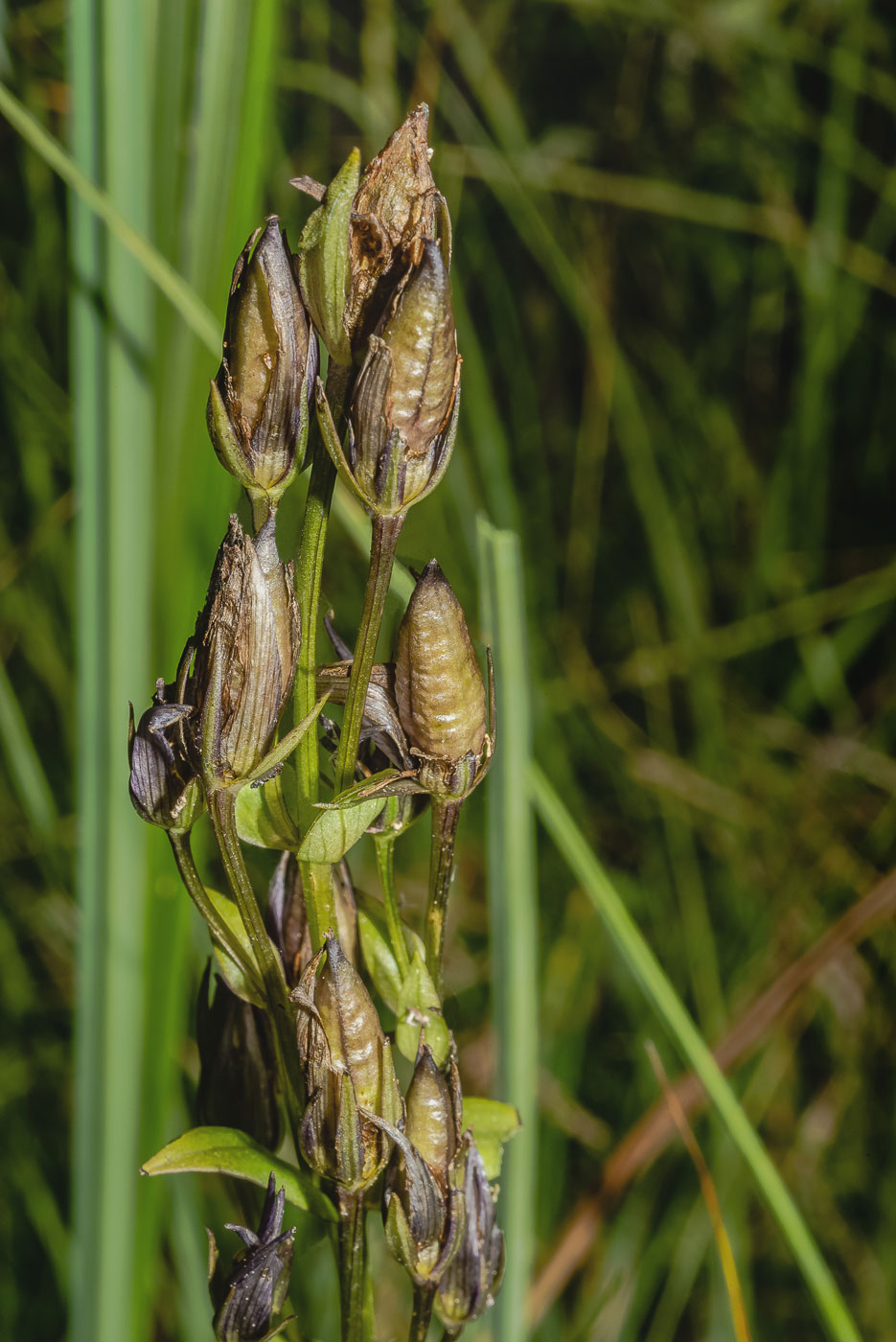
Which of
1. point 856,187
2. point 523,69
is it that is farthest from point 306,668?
point 523,69

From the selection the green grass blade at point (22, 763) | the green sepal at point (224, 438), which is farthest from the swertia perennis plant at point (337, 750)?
the green grass blade at point (22, 763)

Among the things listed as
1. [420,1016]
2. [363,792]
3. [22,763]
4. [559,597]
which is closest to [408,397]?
[363,792]

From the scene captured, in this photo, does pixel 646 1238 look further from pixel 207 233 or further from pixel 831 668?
pixel 207 233

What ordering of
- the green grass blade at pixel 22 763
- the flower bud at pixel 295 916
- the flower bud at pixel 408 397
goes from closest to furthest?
the flower bud at pixel 408 397 → the flower bud at pixel 295 916 → the green grass blade at pixel 22 763

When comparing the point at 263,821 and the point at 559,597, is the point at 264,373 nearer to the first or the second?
the point at 263,821

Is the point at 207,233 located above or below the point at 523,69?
below

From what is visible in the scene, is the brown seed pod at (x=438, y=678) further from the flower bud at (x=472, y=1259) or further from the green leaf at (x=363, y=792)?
the flower bud at (x=472, y=1259)
